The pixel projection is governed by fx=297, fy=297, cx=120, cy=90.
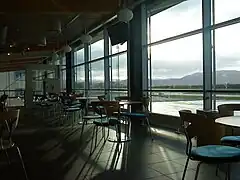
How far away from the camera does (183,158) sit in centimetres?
422

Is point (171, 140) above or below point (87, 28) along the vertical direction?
below

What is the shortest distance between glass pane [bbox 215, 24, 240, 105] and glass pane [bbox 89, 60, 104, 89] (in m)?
6.45

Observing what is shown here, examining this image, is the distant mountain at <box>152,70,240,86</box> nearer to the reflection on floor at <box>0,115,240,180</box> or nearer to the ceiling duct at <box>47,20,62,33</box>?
the reflection on floor at <box>0,115,240,180</box>

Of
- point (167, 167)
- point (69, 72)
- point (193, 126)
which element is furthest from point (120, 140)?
point (69, 72)

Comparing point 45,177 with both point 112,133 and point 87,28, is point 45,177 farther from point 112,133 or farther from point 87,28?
point 87,28

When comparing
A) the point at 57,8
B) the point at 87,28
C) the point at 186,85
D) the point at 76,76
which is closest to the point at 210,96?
the point at 186,85

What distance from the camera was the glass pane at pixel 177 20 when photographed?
255 inches

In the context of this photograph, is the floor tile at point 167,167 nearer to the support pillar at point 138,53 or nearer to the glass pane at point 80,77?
the support pillar at point 138,53

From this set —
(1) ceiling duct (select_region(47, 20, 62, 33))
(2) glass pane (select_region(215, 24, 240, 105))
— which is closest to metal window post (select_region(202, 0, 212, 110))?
(2) glass pane (select_region(215, 24, 240, 105))

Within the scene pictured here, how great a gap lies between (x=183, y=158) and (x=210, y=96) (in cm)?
219

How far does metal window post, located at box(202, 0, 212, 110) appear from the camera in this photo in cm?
597

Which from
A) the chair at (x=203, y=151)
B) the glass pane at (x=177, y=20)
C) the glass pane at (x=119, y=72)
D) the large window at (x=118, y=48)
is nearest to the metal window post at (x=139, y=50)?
the glass pane at (x=177, y=20)

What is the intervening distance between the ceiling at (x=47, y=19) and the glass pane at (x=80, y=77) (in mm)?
1466

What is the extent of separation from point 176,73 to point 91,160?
158 inches
